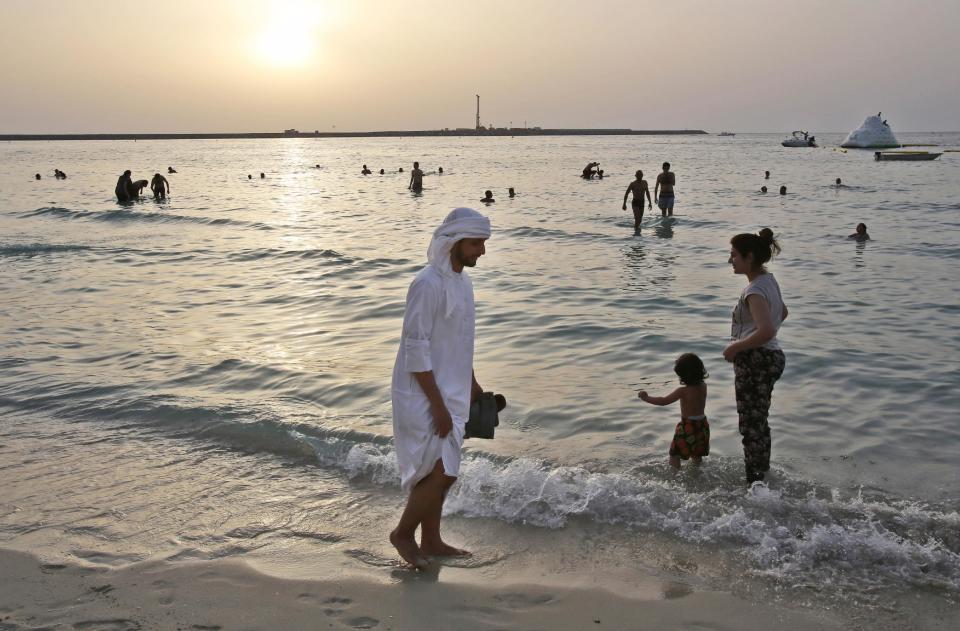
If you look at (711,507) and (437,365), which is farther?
(711,507)

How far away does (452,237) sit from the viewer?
3832 mm

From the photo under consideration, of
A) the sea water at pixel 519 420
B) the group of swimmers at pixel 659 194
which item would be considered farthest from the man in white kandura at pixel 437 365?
the group of swimmers at pixel 659 194

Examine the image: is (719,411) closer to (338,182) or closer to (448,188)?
(448,188)

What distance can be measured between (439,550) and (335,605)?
0.74m

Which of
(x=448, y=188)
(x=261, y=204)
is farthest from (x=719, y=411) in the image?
(x=448, y=188)

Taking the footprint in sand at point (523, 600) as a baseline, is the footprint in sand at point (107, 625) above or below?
above

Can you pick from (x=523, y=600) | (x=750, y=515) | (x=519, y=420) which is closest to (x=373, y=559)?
(x=523, y=600)

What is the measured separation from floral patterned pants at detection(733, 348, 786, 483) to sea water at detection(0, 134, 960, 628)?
0.21 metres

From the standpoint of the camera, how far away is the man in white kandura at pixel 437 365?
12.5ft

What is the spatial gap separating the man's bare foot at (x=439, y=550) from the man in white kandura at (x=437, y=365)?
12.4 inches

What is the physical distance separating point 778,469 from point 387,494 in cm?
290

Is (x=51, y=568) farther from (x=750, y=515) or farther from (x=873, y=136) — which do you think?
(x=873, y=136)

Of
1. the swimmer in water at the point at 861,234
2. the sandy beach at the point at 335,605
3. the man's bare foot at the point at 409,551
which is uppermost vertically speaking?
the swimmer in water at the point at 861,234

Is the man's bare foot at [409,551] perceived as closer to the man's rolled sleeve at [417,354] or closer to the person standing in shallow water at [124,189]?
the man's rolled sleeve at [417,354]
